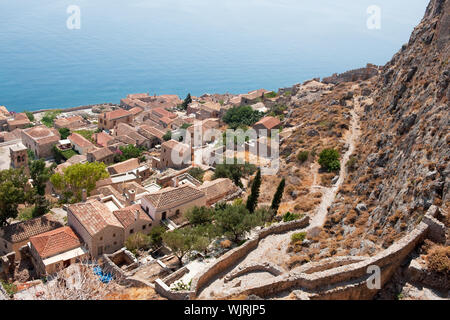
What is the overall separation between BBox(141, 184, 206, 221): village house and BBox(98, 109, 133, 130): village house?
3863 cm

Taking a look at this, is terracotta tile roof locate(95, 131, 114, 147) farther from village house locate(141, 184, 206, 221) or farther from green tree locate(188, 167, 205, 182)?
village house locate(141, 184, 206, 221)

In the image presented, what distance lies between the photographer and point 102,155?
45.2m

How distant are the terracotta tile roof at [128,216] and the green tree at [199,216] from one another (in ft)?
10.6

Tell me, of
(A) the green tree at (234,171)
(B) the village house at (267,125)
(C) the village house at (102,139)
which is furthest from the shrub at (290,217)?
(C) the village house at (102,139)

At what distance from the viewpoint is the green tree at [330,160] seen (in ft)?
99.0

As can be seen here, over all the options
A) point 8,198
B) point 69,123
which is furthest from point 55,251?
point 69,123

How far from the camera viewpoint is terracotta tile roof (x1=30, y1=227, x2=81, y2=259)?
70.2 ft

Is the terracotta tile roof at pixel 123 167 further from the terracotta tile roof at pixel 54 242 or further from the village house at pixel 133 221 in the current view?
the terracotta tile roof at pixel 54 242

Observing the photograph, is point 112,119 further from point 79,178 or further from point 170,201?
point 170,201

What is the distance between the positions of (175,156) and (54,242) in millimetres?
21409

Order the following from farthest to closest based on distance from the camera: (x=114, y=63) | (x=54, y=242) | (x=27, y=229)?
(x=114, y=63), (x=27, y=229), (x=54, y=242)

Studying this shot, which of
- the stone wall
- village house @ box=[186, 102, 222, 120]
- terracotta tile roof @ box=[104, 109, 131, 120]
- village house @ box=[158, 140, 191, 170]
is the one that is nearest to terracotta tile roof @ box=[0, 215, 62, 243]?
the stone wall
